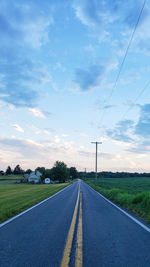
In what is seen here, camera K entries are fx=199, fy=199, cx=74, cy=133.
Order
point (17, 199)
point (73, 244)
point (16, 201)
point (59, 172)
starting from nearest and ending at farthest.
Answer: point (73, 244), point (16, 201), point (17, 199), point (59, 172)

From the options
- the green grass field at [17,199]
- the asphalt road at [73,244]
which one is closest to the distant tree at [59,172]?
the green grass field at [17,199]

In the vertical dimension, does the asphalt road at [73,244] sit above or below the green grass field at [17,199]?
above

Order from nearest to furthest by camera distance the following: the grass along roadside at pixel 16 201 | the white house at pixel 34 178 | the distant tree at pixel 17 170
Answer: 1. the grass along roadside at pixel 16 201
2. the white house at pixel 34 178
3. the distant tree at pixel 17 170

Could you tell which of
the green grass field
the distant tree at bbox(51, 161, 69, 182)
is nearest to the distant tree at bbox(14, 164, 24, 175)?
the distant tree at bbox(51, 161, 69, 182)

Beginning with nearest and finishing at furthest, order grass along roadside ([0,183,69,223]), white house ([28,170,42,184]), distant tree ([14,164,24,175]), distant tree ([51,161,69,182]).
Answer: grass along roadside ([0,183,69,223]), white house ([28,170,42,184]), distant tree ([51,161,69,182]), distant tree ([14,164,24,175])

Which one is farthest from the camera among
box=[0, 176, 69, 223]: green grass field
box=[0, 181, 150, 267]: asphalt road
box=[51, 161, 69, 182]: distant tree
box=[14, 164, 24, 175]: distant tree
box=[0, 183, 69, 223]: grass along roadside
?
box=[14, 164, 24, 175]: distant tree

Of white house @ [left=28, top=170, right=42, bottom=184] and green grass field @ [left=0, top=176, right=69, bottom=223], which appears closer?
green grass field @ [left=0, top=176, right=69, bottom=223]

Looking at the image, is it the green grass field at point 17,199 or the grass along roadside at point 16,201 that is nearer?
the grass along roadside at point 16,201

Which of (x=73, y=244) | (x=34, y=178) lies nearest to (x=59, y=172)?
→ (x=34, y=178)

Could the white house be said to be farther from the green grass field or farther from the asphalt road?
the asphalt road

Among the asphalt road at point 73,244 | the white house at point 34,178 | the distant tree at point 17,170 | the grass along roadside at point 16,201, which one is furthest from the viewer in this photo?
the distant tree at point 17,170

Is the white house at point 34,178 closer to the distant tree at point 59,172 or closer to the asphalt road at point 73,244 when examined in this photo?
the distant tree at point 59,172

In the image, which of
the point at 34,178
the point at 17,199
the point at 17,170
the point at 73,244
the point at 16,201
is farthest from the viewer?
the point at 17,170

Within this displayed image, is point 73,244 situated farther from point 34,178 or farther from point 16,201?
point 34,178
